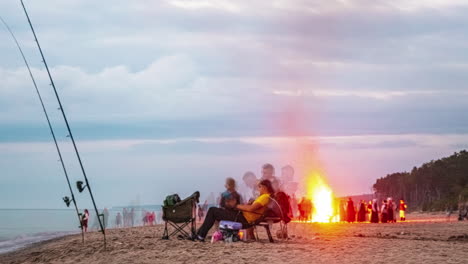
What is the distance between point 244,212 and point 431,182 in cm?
7626

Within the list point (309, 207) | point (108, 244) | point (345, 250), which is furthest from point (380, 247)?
point (309, 207)

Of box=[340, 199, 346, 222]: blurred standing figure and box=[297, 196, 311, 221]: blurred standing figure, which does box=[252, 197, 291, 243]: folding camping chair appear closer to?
box=[297, 196, 311, 221]: blurred standing figure

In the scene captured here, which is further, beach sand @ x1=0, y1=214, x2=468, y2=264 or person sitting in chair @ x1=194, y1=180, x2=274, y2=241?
person sitting in chair @ x1=194, y1=180, x2=274, y2=241

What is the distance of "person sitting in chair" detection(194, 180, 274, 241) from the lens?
1642 cm

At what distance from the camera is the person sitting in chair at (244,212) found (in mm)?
16422

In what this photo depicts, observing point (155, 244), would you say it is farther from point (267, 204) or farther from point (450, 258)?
point (450, 258)

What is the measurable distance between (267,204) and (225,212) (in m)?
0.98

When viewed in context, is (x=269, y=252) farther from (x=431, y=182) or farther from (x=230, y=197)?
(x=431, y=182)

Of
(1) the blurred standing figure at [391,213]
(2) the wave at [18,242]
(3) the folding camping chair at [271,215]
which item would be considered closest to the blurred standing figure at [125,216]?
(2) the wave at [18,242]

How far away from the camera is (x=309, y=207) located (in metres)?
37.6

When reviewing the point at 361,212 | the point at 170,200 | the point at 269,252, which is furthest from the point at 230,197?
the point at 361,212

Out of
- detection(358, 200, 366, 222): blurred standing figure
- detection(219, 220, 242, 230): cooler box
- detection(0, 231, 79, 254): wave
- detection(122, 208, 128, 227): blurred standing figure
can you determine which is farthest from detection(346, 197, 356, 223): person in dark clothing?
detection(122, 208, 128, 227): blurred standing figure

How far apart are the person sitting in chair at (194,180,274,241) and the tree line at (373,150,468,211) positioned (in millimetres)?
60574

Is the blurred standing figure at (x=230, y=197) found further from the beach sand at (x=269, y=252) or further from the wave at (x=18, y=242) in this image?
the wave at (x=18, y=242)
